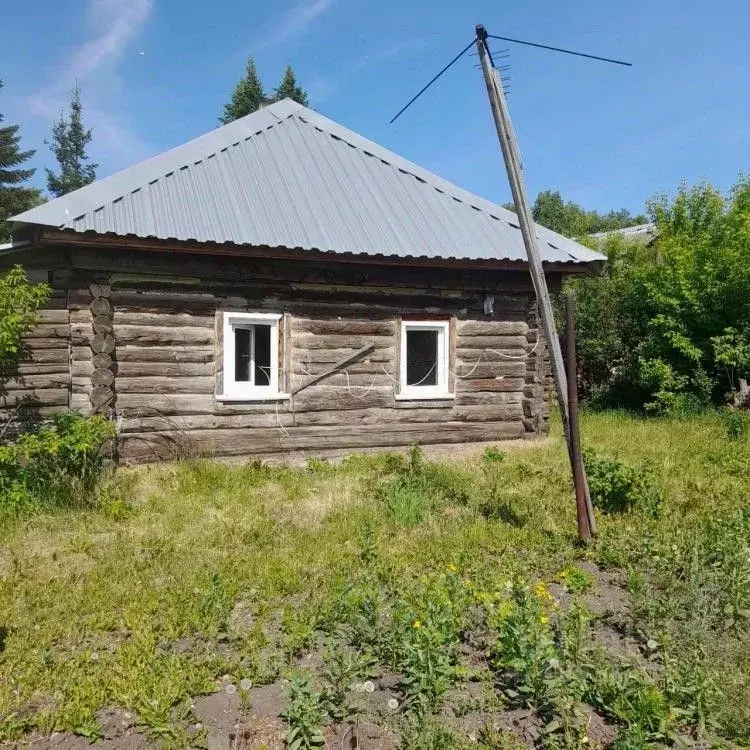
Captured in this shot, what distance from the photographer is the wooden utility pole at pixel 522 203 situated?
5.59 metres

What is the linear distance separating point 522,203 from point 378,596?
370 centimetres

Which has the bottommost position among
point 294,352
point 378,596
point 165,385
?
point 378,596

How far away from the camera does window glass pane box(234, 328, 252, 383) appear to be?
30.7 ft

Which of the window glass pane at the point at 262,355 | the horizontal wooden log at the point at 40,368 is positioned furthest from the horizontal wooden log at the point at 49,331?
the window glass pane at the point at 262,355

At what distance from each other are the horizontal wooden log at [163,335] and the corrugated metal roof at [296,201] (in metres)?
1.29

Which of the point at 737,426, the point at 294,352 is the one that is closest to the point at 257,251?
the point at 294,352

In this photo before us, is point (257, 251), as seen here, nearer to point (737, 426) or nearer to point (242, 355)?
point (242, 355)

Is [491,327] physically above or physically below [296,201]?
below

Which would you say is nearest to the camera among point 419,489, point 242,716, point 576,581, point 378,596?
point 242,716

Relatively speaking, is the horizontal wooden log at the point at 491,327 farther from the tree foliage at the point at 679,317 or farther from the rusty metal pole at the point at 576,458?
the tree foliage at the point at 679,317

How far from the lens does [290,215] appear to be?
359 inches

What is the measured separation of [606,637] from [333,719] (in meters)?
1.88

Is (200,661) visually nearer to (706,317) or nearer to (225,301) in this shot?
(225,301)

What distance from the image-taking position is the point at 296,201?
9.52m
